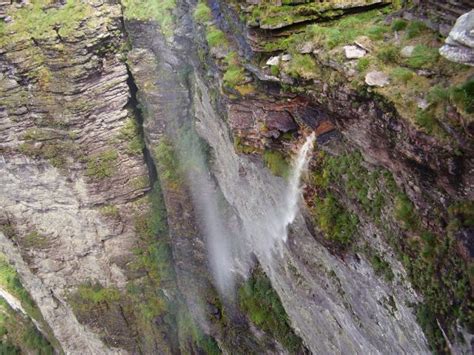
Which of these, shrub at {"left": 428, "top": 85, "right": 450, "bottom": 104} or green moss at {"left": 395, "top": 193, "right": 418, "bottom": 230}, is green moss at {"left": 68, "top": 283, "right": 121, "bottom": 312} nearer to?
green moss at {"left": 395, "top": 193, "right": 418, "bottom": 230}

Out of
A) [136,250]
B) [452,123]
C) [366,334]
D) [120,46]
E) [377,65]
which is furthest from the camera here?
[136,250]

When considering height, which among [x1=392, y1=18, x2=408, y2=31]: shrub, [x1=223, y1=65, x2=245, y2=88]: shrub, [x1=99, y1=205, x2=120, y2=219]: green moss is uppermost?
[x1=392, y1=18, x2=408, y2=31]: shrub

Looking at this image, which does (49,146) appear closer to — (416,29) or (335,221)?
(335,221)

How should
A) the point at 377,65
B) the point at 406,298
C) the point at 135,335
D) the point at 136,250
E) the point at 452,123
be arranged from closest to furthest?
the point at 452,123 < the point at 377,65 < the point at 406,298 < the point at 136,250 < the point at 135,335

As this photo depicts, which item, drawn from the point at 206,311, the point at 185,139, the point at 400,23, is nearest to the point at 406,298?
the point at 400,23

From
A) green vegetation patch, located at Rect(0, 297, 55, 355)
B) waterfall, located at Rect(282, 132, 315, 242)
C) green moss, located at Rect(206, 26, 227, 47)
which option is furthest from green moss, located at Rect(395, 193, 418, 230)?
green vegetation patch, located at Rect(0, 297, 55, 355)

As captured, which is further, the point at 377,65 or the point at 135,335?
the point at 135,335

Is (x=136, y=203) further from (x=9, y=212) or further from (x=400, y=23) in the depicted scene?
(x=400, y=23)
